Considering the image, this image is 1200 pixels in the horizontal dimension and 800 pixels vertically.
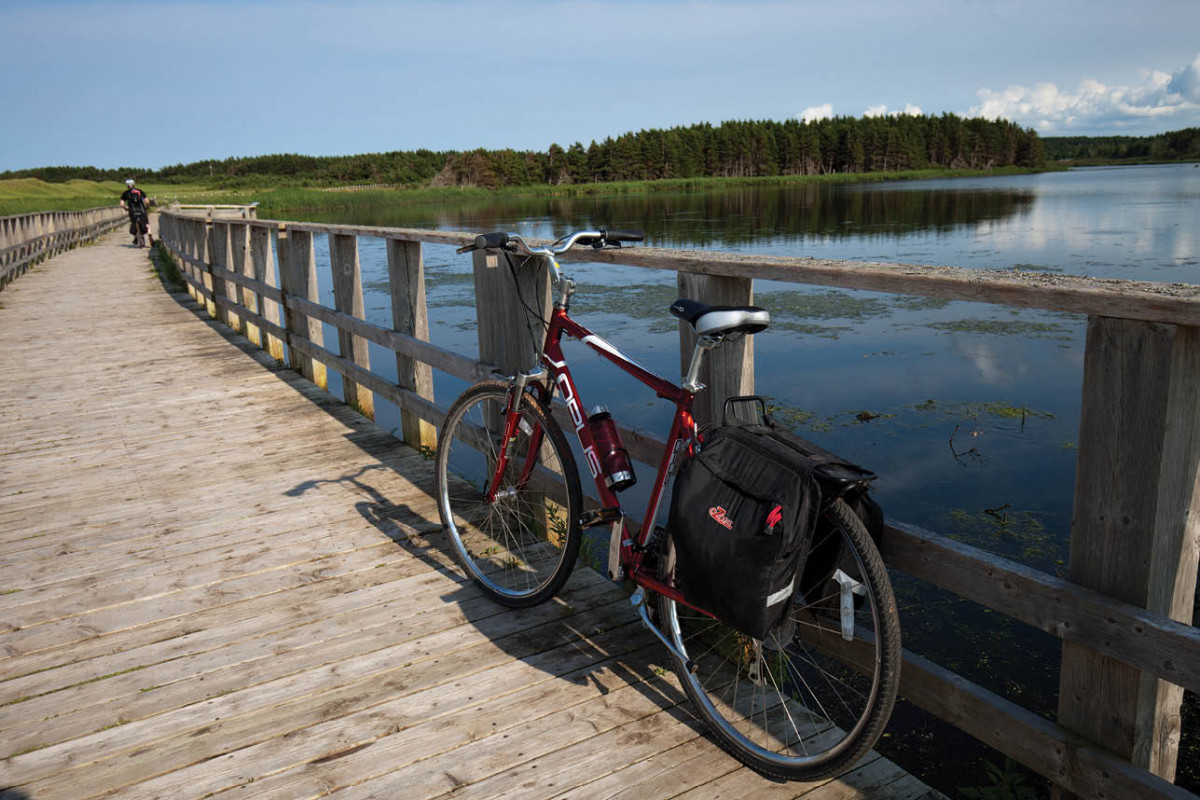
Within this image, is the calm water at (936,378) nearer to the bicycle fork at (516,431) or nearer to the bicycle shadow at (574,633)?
the bicycle shadow at (574,633)

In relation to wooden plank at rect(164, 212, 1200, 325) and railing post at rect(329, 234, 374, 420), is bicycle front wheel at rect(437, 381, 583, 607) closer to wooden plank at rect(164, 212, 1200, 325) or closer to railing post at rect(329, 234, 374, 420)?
wooden plank at rect(164, 212, 1200, 325)

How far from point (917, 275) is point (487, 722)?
64.4 inches

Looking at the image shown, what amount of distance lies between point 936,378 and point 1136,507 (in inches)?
321

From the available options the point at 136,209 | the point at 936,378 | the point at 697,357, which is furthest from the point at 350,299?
the point at 136,209

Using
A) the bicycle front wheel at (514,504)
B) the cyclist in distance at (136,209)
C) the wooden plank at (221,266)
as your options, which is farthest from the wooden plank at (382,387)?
the cyclist in distance at (136,209)

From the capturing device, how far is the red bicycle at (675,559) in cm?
205

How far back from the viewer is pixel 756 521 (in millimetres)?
2008

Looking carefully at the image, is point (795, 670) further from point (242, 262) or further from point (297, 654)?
point (242, 262)

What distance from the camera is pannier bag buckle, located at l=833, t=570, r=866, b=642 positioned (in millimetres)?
2016

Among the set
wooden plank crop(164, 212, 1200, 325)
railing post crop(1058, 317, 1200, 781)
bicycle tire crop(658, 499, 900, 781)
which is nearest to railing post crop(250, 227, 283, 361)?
wooden plank crop(164, 212, 1200, 325)

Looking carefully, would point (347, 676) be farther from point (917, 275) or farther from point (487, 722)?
point (917, 275)

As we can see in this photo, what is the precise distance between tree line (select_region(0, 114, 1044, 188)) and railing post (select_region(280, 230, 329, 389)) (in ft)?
314

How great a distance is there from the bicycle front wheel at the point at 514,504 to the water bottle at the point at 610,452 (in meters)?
0.20

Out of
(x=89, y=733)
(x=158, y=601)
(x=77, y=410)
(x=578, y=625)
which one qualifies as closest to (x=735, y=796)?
(x=578, y=625)
